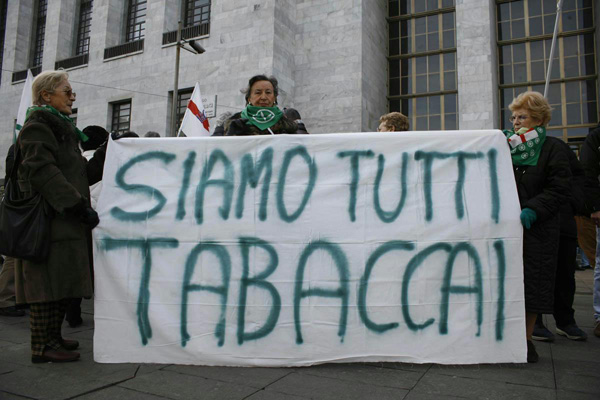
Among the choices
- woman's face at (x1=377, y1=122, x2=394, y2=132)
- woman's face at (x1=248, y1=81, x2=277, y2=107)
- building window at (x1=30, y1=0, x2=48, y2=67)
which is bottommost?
woman's face at (x1=377, y1=122, x2=394, y2=132)

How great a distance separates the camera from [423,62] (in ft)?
59.9

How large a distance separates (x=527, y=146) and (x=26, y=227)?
3.42m

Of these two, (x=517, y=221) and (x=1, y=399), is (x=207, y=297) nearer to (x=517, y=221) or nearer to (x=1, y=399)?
(x=1, y=399)

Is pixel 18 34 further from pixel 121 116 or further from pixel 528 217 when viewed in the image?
pixel 528 217

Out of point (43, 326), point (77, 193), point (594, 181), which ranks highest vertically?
point (594, 181)

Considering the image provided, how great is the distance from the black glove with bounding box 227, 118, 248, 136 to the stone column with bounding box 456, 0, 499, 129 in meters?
13.8

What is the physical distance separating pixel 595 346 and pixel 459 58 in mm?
14411

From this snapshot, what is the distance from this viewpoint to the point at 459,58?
16344mm

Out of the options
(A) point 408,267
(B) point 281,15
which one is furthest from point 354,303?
(B) point 281,15

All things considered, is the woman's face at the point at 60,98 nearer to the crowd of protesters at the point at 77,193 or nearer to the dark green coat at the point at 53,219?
the crowd of protesters at the point at 77,193

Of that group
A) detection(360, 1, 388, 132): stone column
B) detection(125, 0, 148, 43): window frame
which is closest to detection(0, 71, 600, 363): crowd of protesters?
detection(360, 1, 388, 132): stone column

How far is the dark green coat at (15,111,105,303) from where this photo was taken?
301 cm

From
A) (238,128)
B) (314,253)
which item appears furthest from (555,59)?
(314,253)

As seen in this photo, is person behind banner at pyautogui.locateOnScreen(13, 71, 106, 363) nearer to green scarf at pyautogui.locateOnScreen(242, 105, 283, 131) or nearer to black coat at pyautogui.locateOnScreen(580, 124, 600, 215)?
green scarf at pyautogui.locateOnScreen(242, 105, 283, 131)
